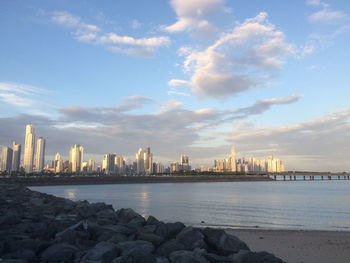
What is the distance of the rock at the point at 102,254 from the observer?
708 cm

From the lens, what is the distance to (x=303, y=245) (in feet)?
44.3

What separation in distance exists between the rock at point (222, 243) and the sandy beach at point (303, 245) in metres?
3.05

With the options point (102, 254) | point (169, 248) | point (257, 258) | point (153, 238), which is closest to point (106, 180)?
point (153, 238)

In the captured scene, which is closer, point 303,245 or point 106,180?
point 303,245

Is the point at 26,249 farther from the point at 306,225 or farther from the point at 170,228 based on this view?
the point at 306,225

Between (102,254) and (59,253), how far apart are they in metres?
1.33

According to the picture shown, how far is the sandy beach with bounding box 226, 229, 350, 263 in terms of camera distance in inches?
438

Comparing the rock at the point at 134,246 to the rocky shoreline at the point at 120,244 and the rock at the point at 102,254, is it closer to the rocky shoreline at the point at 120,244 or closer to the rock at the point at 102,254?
the rocky shoreline at the point at 120,244

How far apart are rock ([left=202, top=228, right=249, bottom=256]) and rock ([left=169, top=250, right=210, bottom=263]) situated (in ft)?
5.01

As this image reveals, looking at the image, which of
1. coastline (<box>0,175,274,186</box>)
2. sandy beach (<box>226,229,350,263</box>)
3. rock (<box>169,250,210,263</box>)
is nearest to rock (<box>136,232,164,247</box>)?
rock (<box>169,250,210,263</box>)

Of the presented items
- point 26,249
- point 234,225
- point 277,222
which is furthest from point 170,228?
point 277,222

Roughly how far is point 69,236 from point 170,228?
3.52 meters

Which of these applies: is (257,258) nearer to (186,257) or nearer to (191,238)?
(186,257)

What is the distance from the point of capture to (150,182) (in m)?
154
